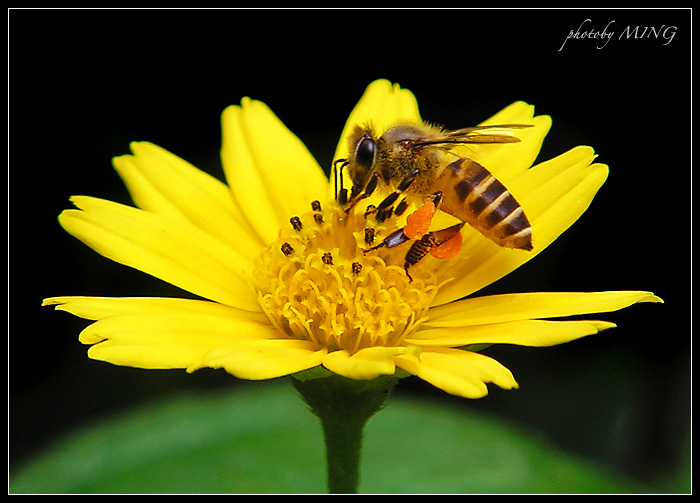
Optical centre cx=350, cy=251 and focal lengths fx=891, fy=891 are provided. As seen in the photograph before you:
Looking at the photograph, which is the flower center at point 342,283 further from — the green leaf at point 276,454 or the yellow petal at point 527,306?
the green leaf at point 276,454

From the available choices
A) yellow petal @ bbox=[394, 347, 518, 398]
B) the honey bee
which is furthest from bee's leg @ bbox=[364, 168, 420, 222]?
yellow petal @ bbox=[394, 347, 518, 398]

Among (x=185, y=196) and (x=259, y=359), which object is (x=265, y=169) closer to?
(x=185, y=196)

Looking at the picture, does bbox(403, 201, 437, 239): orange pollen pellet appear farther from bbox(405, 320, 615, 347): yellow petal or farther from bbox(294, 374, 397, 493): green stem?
bbox(294, 374, 397, 493): green stem

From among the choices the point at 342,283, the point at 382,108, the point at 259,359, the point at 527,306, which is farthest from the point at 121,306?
the point at 382,108

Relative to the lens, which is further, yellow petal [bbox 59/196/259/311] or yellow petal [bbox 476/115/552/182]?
yellow petal [bbox 476/115/552/182]

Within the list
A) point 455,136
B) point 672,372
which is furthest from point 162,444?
point 672,372
